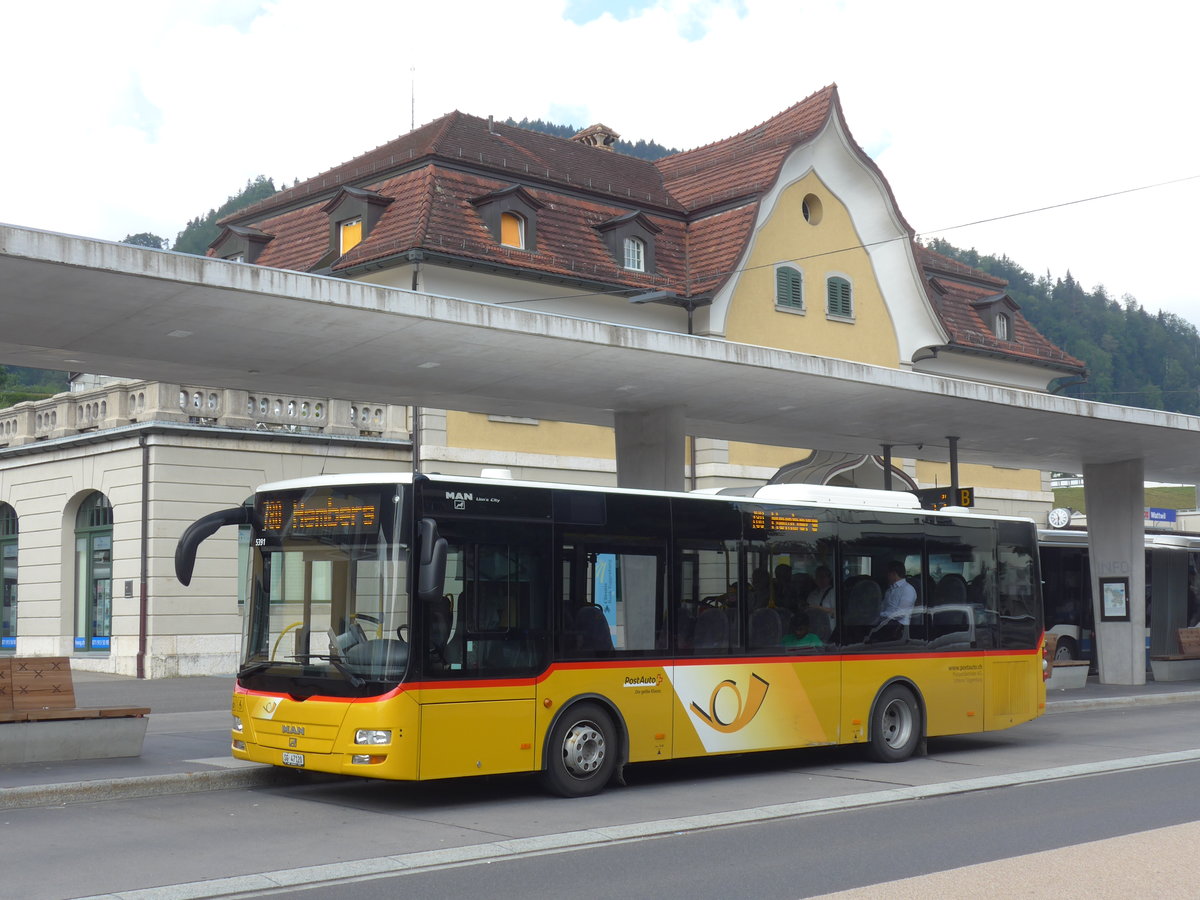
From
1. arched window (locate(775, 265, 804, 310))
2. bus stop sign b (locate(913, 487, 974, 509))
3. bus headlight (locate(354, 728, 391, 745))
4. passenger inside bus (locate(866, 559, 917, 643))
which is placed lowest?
bus headlight (locate(354, 728, 391, 745))

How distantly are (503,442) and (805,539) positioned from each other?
1923 centimetres

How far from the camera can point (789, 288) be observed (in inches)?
1492

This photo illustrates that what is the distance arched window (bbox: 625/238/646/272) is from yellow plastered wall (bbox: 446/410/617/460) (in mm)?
4214

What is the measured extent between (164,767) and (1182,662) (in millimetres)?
22678

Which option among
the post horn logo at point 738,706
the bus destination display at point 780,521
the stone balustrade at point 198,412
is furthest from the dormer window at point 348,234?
the post horn logo at point 738,706

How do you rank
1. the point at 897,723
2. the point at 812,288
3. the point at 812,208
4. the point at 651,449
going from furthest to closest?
1. the point at 812,208
2. the point at 812,288
3. the point at 651,449
4. the point at 897,723

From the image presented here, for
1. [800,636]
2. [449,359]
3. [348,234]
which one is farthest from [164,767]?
[348,234]

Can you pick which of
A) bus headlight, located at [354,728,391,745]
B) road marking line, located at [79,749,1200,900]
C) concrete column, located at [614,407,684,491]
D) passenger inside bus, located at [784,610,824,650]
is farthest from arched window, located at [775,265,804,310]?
bus headlight, located at [354,728,391,745]

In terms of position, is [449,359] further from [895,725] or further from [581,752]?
[895,725]

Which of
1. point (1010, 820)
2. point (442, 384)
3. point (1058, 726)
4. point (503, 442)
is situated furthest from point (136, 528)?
point (1010, 820)

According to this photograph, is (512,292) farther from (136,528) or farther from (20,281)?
(20,281)

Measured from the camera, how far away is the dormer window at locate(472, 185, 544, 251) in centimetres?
3291

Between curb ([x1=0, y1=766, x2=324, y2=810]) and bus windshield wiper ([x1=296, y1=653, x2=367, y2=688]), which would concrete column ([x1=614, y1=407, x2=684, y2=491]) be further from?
bus windshield wiper ([x1=296, y1=653, x2=367, y2=688])

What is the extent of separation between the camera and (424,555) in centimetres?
1107
